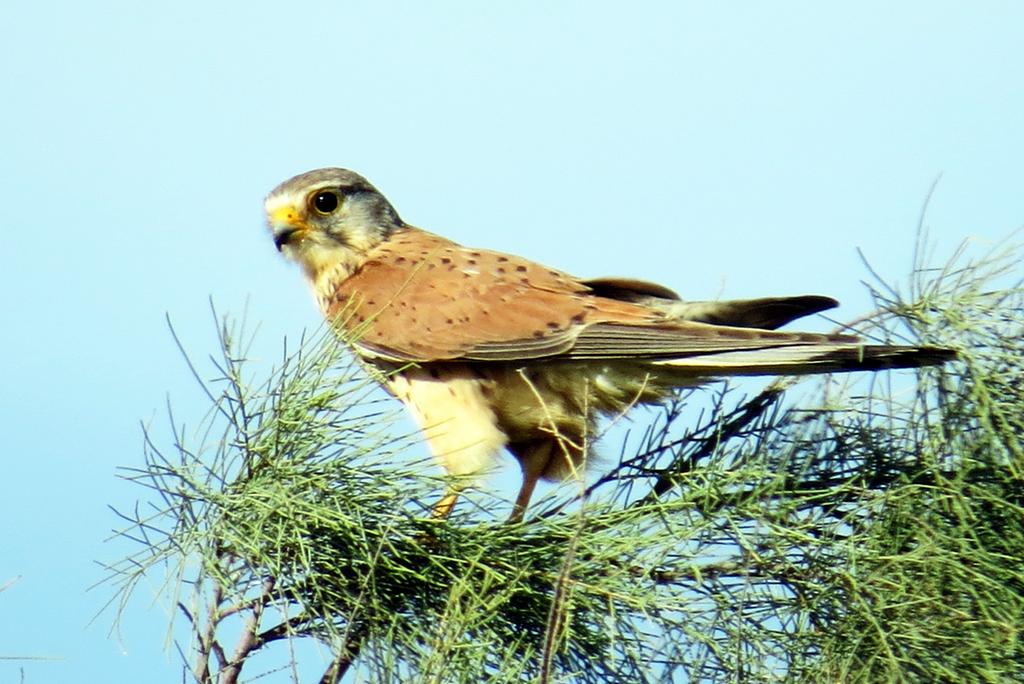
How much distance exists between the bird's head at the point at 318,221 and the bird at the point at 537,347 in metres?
0.27

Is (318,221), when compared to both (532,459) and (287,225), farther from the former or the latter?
(532,459)

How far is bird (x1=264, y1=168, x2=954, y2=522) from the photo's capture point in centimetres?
330

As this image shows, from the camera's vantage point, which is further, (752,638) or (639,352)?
(639,352)

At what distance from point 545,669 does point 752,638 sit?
0.62m

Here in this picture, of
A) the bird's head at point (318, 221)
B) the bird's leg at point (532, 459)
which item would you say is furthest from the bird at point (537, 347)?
the bird's head at point (318, 221)

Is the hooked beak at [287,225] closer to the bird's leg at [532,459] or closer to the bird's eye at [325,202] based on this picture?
the bird's eye at [325,202]

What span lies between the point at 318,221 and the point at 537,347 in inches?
44.2

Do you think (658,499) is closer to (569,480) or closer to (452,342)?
(569,480)

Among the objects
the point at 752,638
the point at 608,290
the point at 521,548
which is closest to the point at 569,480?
the point at 521,548

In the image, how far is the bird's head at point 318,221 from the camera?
4.29 m

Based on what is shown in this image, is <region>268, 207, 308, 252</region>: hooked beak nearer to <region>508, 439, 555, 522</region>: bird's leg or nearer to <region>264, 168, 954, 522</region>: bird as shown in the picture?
<region>264, 168, 954, 522</region>: bird

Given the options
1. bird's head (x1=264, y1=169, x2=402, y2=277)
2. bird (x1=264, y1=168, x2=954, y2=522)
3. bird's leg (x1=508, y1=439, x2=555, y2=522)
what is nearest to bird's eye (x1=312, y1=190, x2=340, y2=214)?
bird's head (x1=264, y1=169, x2=402, y2=277)

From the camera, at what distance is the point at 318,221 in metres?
4.30

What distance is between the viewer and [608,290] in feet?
12.6
